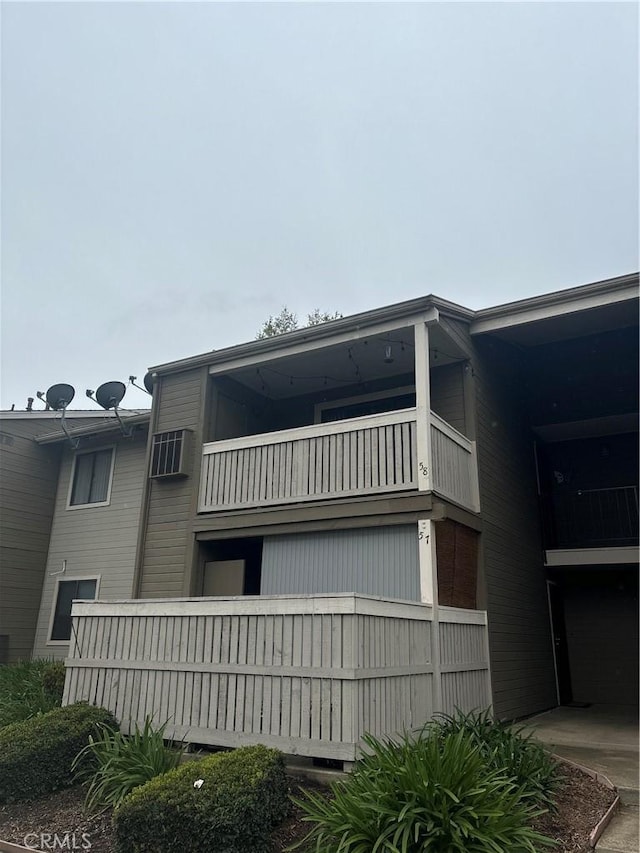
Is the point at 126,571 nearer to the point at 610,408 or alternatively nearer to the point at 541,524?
the point at 541,524

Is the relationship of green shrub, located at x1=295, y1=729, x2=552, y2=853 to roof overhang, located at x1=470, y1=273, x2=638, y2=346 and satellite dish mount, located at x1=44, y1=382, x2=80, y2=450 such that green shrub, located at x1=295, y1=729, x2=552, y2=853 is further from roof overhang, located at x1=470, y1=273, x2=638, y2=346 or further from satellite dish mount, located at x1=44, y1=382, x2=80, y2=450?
satellite dish mount, located at x1=44, y1=382, x2=80, y2=450

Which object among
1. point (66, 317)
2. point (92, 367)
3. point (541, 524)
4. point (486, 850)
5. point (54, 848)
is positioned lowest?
point (54, 848)

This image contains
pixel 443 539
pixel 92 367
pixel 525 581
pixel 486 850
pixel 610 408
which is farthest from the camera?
pixel 92 367

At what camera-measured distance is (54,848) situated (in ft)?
15.9

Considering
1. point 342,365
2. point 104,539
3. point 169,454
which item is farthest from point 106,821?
point 104,539

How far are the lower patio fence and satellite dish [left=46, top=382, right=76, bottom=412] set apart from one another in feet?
23.0

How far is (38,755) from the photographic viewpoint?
584cm

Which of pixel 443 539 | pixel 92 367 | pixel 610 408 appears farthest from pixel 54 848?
pixel 92 367

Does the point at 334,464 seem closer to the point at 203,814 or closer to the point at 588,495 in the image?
the point at 203,814

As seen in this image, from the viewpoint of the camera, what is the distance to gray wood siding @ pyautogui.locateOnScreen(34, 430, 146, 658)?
500 inches

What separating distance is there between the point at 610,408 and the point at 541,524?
8.16ft

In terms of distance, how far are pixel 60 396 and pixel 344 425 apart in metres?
7.63

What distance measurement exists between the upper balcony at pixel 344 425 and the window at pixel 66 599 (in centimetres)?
469

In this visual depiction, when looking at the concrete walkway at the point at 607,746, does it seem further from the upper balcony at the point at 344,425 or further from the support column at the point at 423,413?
the upper balcony at the point at 344,425
